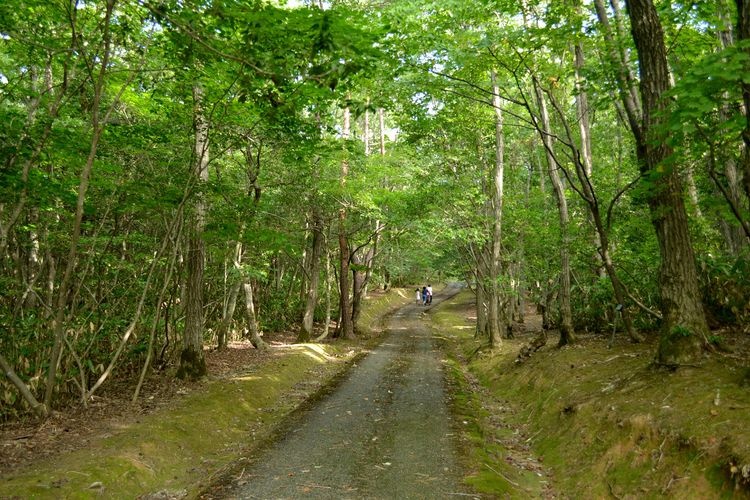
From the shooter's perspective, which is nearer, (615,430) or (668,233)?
(615,430)

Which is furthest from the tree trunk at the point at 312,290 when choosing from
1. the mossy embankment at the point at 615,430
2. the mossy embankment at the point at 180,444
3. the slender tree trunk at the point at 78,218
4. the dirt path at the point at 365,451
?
the slender tree trunk at the point at 78,218

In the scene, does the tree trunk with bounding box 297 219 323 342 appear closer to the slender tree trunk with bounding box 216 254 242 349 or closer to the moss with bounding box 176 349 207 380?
the slender tree trunk with bounding box 216 254 242 349

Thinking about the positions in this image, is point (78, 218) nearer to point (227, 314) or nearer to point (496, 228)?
point (227, 314)

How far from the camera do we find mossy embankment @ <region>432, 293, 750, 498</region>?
480 centimetres

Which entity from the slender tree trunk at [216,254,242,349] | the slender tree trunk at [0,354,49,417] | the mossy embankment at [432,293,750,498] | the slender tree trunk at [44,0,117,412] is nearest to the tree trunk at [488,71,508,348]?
the mossy embankment at [432,293,750,498]

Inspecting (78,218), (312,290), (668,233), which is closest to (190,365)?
(78,218)

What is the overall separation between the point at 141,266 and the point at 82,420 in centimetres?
517

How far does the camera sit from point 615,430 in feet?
20.6

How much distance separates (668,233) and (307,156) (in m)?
8.58

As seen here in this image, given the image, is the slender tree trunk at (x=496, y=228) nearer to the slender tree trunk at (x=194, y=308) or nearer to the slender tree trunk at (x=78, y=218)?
the slender tree trunk at (x=194, y=308)

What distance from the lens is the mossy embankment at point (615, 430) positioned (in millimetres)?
4801

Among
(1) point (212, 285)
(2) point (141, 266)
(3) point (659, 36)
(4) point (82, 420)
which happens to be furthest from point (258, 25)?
(1) point (212, 285)

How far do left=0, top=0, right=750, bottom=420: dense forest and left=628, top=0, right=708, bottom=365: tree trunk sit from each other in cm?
3

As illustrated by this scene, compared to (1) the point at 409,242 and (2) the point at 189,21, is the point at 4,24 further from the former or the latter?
(1) the point at 409,242
